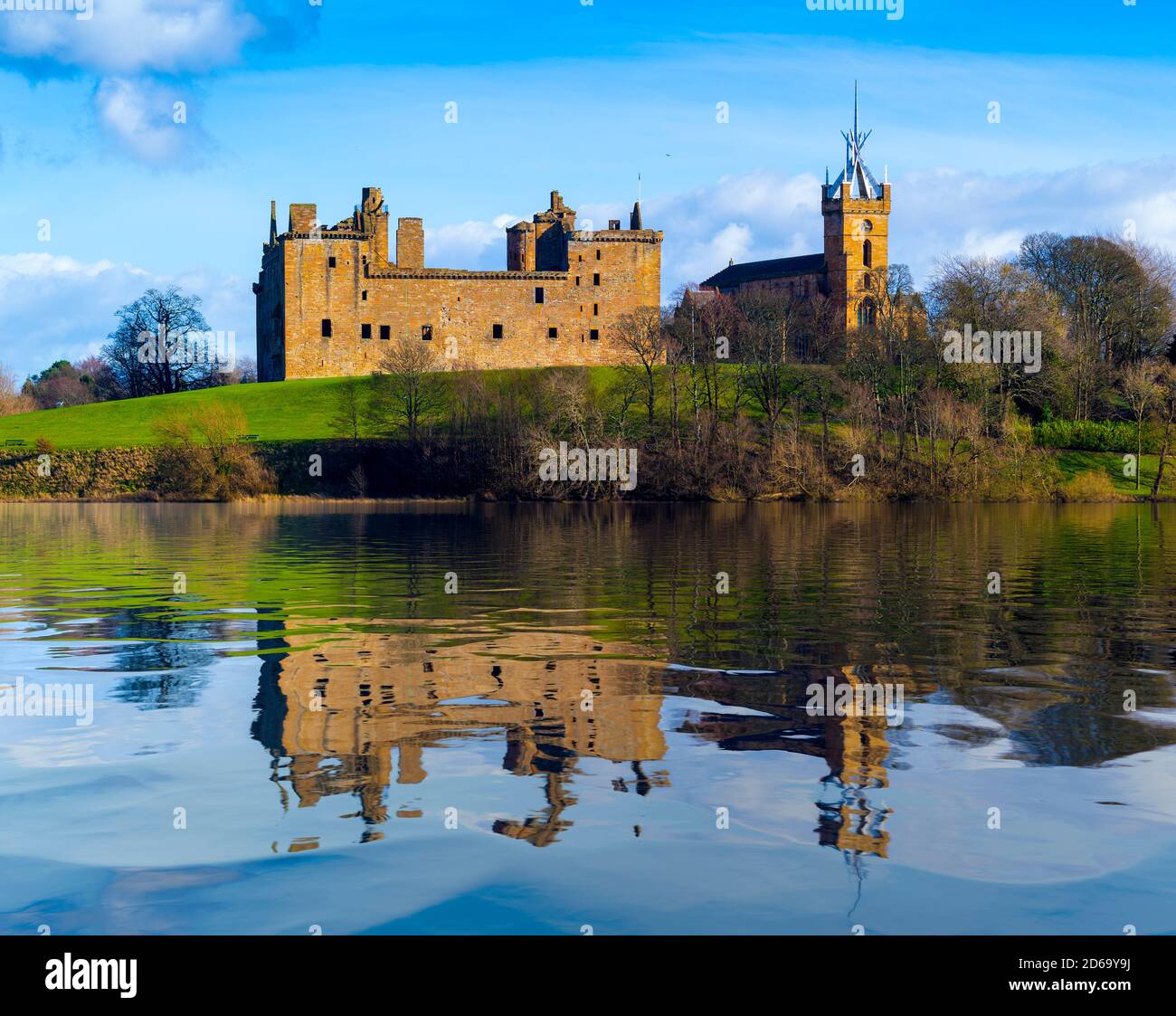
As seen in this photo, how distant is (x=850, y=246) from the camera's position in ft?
473

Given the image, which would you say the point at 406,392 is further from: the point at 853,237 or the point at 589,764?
the point at 589,764

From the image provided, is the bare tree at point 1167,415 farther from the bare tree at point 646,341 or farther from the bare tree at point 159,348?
the bare tree at point 159,348

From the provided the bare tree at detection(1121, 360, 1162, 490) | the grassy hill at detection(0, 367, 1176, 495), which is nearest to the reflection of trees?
the bare tree at detection(1121, 360, 1162, 490)

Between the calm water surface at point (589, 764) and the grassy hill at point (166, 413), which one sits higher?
the grassy hill at point (166, 413)

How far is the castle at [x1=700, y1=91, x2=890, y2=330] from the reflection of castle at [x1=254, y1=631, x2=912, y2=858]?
128 meters

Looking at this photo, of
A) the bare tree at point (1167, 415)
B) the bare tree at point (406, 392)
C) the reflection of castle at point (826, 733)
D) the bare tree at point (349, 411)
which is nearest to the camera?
the reflection of castle at point (826, 733)

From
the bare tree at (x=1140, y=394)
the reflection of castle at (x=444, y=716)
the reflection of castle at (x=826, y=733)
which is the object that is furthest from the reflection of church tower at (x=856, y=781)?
the bare tree at (x=1140, y=394)

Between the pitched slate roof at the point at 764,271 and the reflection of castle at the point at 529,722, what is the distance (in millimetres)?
137674

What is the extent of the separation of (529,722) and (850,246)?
13899 centimetres

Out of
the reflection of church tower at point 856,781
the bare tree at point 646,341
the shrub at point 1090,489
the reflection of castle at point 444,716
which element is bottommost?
the reflection of church tower at point 856,781

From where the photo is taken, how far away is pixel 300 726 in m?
11.8

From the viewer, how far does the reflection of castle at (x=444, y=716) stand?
9.98 m
